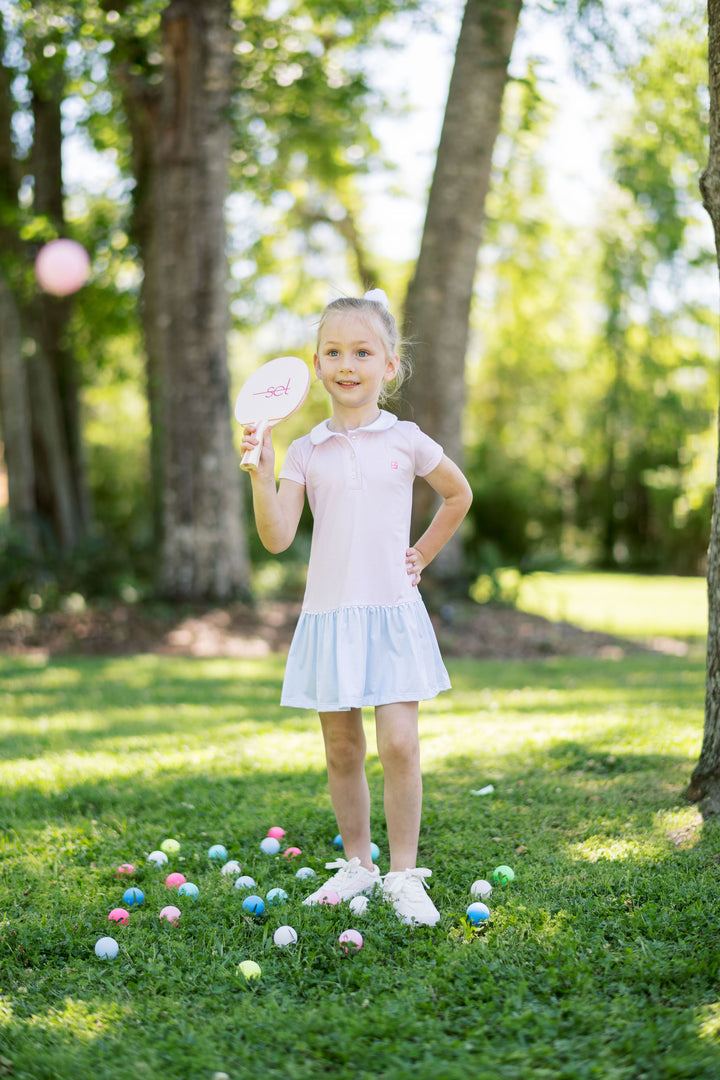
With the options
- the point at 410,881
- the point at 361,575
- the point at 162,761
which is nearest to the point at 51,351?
the point at 162,761

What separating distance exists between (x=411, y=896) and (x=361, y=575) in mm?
909

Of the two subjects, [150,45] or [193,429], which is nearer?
[193,429]

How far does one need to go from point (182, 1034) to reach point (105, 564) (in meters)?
7.96

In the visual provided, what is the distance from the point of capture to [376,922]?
2641 mm

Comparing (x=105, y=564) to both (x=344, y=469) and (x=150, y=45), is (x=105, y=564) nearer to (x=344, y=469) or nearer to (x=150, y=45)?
(x=150, y=45)

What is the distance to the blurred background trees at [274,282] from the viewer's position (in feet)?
28.6

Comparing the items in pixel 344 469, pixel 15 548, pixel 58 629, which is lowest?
pixel 58 629

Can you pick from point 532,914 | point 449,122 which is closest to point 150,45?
point 449,122

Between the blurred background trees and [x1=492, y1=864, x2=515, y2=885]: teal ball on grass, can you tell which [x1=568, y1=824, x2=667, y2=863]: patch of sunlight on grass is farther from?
the blurred background trees

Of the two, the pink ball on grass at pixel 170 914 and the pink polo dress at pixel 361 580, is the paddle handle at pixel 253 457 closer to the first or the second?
the pink polo dress at pixel 361 580

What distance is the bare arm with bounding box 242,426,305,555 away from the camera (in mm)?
2750

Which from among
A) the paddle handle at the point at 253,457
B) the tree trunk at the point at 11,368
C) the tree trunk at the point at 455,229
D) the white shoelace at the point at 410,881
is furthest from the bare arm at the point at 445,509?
the tree trunk at the point at 11,368

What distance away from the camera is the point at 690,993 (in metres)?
2.19

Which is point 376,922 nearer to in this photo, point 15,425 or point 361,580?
point 361,580
